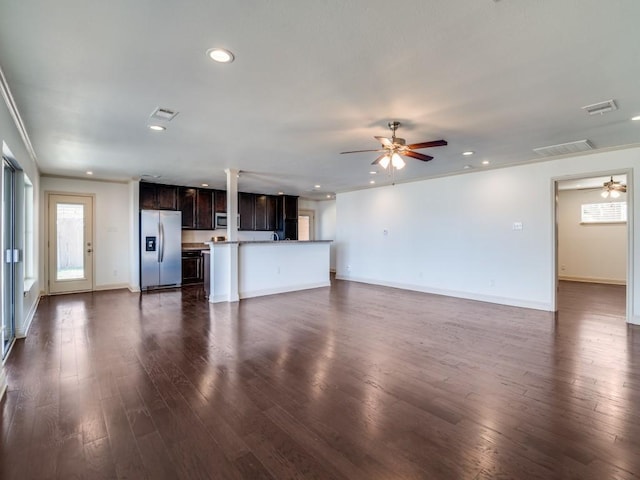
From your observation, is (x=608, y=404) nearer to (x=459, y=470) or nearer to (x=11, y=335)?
(x=459, y=470)

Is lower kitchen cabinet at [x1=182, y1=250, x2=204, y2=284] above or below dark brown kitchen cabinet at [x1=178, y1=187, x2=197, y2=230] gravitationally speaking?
below

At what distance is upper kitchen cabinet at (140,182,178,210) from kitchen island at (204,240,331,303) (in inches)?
92.2

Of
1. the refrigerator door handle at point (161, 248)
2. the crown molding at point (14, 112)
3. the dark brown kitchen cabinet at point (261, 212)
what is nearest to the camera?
the crown molding at point (14, 112)

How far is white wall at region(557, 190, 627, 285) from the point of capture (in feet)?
26.7

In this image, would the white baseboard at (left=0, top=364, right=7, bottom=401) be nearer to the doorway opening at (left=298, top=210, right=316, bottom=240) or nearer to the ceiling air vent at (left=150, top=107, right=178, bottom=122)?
the ceiling air vent at (left=150, top=107, right=178, bottom=122)

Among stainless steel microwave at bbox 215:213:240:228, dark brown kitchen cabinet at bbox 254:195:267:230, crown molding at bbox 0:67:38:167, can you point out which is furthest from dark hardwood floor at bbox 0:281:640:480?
dark brown kitchen cabinet at bbox 254:195:267:230

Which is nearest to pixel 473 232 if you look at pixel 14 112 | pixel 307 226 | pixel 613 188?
pixel 613 188

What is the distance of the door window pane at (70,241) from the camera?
670 cm

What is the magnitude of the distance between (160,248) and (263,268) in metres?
2.73

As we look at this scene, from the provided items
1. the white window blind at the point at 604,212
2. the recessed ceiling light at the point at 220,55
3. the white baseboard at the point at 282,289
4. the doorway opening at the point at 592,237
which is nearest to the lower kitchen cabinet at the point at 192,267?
the white baseboard at the point at 282,289

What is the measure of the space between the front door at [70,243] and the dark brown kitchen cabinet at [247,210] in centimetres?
357

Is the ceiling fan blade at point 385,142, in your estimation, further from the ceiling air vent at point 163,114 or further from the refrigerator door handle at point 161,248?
the refrigerator door handle at point 161,248

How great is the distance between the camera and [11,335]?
3.76 metres

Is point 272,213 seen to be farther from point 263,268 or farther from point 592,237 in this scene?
point 592,237
